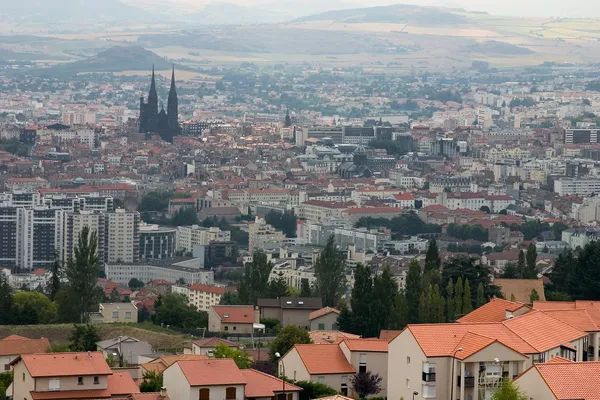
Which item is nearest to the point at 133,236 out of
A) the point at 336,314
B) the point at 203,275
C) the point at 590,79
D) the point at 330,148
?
the point at 203,275

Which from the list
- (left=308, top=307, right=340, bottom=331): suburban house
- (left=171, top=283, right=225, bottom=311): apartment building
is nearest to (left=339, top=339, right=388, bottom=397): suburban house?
(left=308, top=307, right=340, bottom=331): suburban house

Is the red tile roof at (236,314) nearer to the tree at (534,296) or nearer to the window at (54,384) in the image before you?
the tree at (534,296)

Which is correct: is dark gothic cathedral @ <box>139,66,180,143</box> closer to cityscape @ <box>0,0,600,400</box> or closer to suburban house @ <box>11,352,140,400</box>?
cityscape @ <box>0,0,600,400</box>

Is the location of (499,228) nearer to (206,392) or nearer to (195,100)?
(206,392)

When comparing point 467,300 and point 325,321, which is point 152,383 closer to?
point 467,300

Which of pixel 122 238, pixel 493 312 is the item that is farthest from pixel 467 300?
pixel 122 238

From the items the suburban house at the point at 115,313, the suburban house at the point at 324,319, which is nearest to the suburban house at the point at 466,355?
the suburban house at the point at 324,319
